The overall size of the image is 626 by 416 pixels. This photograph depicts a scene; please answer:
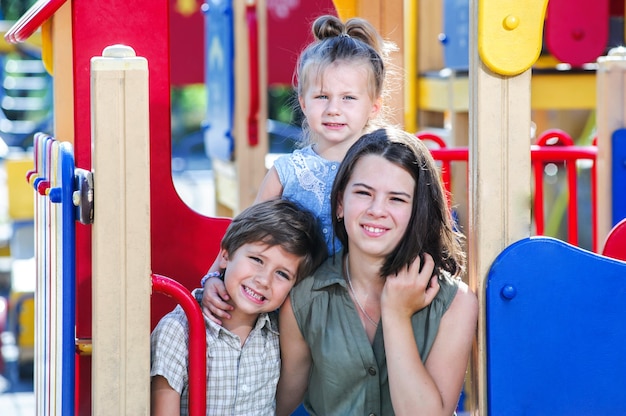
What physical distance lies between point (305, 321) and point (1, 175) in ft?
24.7

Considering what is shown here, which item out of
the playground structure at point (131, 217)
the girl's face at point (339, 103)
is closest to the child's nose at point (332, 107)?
the girl's face at point (339, 103)

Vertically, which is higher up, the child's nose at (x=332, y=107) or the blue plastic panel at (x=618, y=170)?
the child's nose at (x=332, y=107)

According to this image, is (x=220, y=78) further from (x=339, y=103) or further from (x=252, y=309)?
(x=252, y=309)

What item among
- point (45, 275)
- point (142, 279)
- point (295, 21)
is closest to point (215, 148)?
point (295, 21)

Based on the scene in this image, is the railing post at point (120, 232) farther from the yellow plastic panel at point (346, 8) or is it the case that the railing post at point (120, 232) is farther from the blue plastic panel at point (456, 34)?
the blue plastic panel at point (456, 34)

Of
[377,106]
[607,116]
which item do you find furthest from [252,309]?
[607,116]

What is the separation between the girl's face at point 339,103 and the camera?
95.9 inches

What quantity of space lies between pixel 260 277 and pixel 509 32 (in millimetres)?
716

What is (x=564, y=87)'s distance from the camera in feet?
16.1

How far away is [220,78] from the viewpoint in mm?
5934

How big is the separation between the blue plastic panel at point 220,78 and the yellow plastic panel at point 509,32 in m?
3.86

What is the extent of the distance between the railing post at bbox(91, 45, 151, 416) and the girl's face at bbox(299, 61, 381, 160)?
2.44ft

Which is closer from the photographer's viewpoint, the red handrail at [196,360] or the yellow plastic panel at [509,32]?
the yellow plastic panel at [509,32]

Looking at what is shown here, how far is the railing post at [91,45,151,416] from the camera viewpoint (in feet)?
5.70
